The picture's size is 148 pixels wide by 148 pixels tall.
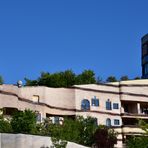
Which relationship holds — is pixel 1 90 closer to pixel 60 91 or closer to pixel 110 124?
pixel 60 91

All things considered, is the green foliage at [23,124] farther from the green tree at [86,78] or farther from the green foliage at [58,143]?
the green tree at [86,78]

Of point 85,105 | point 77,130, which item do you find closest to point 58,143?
point 77,130

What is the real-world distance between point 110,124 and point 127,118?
3572mm

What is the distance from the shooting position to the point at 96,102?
73.2 m

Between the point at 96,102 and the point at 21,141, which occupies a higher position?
the point at 96,102

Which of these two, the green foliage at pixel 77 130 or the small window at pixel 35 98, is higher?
the small window at pixel 35 98

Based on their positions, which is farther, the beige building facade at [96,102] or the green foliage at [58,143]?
the beige building facade at [96,102]

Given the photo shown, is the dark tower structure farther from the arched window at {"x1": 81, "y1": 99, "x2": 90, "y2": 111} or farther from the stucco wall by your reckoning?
the stucco wall

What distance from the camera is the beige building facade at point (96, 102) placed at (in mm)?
66562

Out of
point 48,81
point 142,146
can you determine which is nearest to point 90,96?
point 48,81

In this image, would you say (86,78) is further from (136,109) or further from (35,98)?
(35,98)

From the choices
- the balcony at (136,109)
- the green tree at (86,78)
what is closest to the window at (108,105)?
the balcony at (136,109)

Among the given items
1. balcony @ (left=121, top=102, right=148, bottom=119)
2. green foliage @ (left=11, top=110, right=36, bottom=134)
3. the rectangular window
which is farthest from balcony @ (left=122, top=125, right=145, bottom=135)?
green foliage @ (left=11, top=110, right=36, bottom=134)

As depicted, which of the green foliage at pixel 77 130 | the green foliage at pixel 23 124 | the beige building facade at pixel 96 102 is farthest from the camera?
the beige building facade at pixel 96 102
